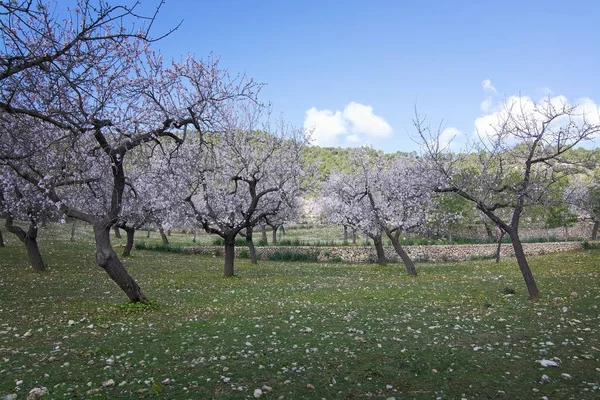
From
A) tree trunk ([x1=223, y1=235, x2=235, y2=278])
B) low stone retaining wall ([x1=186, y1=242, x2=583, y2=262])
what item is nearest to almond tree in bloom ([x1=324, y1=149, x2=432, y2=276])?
low stone retaining wall ([x1=186, y1=242, x2=583, y2=262])

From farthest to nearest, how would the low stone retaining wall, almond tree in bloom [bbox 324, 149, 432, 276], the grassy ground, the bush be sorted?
the bush < the low stone retaining wall < almond tree in bloom [bbox 324, 149, 432, 276] < the grassy ground

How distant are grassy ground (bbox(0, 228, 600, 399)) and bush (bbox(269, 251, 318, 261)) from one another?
2040 cm

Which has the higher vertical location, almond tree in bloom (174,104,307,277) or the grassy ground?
almond tree in bloom (174,104,307,277)

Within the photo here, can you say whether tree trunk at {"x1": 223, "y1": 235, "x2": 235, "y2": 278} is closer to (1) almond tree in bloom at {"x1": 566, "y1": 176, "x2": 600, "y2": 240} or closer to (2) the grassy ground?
(2) the grassy ground

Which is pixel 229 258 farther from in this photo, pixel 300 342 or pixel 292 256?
pixel 292 256

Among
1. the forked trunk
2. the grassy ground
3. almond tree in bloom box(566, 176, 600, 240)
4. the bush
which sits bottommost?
the grassy ground

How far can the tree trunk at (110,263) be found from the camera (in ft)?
43.3

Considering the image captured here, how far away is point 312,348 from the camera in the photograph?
9.09m

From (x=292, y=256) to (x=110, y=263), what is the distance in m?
26.4

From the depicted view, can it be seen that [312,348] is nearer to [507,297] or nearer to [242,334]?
[242,334]

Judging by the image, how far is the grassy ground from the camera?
7039 mm

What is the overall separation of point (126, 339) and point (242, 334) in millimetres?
2529

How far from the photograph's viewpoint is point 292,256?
39031mm

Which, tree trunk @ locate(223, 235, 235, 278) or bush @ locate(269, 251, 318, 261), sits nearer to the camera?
tree trunk @ locate(223, 235, 235, 278)
